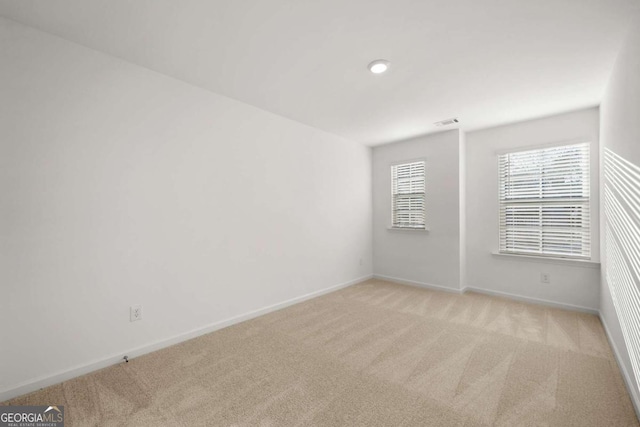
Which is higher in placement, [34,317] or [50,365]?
[34,317]

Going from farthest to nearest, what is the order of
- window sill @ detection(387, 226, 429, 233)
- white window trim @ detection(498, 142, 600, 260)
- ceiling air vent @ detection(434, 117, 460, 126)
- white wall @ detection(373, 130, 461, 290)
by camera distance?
window sill @ detection(387, 226, 429, 233), white wall @ detection(373, 130, 461, 290), ceiling air vent @ detection(434, 117, 460, 126), white window trim @ detection(498, 142, 600, 260)

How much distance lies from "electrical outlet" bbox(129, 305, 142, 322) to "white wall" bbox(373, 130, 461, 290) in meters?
3.66

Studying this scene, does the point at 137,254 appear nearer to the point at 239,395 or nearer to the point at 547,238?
the point at 239,395

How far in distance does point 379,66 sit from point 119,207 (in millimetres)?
2390

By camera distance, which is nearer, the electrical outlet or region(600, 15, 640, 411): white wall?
region(600, 15, 640, 411): white wall

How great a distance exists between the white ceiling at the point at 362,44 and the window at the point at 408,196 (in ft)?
5.13

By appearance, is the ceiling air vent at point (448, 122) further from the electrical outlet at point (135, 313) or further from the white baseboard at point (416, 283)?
the electrical outlet at point (135, 313)

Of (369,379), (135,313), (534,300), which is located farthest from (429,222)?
(135,313)

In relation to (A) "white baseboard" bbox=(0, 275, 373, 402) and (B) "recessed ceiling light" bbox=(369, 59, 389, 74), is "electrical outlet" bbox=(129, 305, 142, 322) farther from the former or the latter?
(B) "recessed ceiling light" bbox=(369, 59, 389, 74)

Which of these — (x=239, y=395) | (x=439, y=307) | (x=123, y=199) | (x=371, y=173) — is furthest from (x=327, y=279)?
(x=123, y=199)

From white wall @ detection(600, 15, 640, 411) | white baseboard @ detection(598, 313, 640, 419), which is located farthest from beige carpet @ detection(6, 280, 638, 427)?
white wall @ detection(600, 15, 640, 411)

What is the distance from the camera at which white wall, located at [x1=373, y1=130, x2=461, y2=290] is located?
13.2 ft

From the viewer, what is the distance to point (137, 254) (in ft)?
7.52

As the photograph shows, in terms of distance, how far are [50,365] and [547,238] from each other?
16.7 ft
